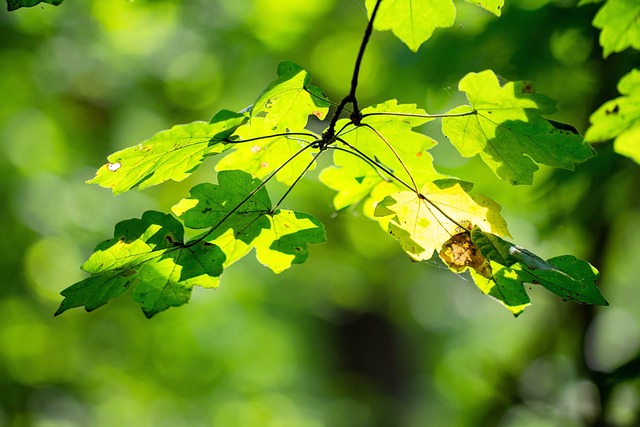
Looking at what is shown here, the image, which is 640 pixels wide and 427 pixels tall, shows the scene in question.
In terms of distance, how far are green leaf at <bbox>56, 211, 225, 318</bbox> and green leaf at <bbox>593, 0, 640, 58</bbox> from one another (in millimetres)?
901

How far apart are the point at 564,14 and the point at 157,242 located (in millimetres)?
2037

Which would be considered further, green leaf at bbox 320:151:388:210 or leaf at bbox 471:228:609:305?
green leaf at bbox 320:151:388:210

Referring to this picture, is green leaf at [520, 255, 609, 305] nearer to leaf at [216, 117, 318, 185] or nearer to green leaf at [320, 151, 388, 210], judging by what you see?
green leaf at [320, 151, 388, 210]

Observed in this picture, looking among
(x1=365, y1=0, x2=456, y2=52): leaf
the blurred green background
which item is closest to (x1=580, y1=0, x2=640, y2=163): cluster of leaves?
(x1=365, y1=0, x2=456, y2=52): leaf

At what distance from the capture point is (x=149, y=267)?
1031mm

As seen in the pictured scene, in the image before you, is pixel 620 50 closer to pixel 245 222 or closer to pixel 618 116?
pixel 618 116

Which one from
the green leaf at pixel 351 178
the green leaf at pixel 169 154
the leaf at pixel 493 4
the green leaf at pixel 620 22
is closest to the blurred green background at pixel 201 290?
the green leaf at pixel 351 178

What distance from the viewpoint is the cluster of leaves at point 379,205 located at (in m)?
0.96

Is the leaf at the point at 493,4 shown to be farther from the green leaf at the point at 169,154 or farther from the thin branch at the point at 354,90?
the green leaf at the point at 169,154

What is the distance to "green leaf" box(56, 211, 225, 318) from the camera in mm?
1000

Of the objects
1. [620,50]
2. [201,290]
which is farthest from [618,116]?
[201,290]

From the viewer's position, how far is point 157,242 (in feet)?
3.44

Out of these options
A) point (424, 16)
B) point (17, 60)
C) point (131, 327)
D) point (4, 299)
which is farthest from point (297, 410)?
point (424, 16)

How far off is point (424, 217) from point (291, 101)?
0.38 meters
